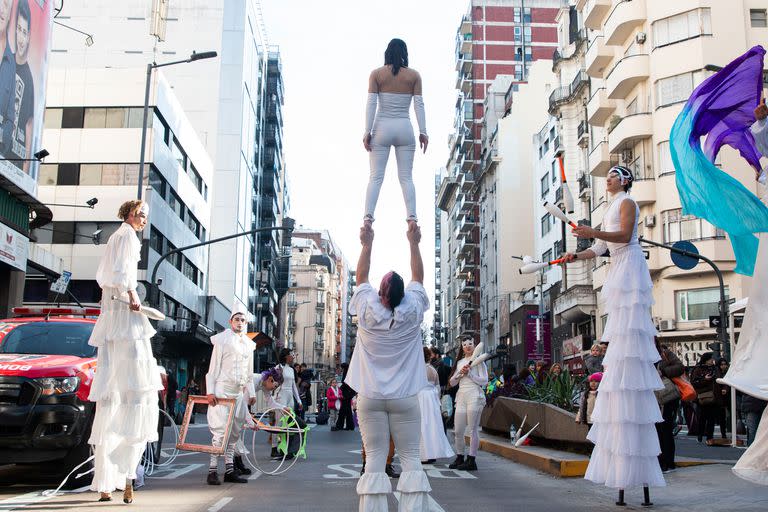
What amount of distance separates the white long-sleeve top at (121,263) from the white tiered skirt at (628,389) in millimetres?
4569

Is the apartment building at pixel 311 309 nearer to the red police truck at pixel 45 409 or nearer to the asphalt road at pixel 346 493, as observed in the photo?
the asphalt road at pixel 346 493

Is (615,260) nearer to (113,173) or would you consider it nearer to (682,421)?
(682,421)

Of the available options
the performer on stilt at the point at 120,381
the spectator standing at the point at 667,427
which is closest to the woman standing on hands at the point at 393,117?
the performer on stilt at the point at 120,381

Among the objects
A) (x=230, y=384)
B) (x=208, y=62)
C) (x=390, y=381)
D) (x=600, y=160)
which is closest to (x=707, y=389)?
(x=230, y=384)

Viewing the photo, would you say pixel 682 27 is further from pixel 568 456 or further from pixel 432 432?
pixel 432 432

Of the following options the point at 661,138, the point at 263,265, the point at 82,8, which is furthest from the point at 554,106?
the point at 263,265

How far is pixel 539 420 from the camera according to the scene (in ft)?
48.9

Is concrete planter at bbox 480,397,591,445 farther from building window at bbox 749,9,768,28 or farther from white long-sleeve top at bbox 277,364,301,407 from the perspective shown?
building window at bbox 749,9,768,28

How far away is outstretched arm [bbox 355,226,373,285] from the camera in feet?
21.7

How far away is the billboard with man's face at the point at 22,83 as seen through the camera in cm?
2681

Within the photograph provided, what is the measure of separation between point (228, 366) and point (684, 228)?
31423mm

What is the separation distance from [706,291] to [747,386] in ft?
108

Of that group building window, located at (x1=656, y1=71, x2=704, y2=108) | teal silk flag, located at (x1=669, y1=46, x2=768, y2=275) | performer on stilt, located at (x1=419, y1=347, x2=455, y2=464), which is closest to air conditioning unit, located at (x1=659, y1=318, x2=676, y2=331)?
building window, located at (x1=656, y1=71, x2=704, y2=108)

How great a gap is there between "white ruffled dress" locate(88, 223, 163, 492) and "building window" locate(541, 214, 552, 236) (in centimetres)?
5277
